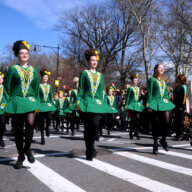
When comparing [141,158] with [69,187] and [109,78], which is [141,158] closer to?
[69,187]

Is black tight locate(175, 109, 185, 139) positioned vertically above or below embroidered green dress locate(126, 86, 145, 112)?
below

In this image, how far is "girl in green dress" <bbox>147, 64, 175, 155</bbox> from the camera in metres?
6.63

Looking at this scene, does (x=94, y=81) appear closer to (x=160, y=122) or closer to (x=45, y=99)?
(x=160, y=122)

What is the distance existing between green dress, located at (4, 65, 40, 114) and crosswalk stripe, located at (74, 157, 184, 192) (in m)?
1.51

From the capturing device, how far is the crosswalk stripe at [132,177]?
3986 millimetres

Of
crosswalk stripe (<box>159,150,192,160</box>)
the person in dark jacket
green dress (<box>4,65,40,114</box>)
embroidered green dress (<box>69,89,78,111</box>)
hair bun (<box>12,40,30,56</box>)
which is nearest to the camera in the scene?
green dress (<box>4,65,40,114</box>)

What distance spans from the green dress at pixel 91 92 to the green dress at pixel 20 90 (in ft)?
3.30

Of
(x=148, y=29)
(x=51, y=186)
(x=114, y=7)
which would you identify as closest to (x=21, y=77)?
(x=51, y=186)

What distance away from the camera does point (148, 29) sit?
24375mm

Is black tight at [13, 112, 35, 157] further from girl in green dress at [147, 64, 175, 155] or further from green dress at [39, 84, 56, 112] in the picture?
green dress at [39, 84, 56, 112]

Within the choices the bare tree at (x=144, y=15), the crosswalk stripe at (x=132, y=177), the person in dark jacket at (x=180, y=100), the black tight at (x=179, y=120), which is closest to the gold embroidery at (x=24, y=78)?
the crosswalk stripe at (x=132, y=177)

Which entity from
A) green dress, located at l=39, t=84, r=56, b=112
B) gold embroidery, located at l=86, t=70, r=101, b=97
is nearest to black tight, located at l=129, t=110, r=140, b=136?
green dress, located at l=39, t=84, r=56, b=112

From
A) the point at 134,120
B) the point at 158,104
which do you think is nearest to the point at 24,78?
the point at 158,104

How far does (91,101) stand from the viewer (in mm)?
5758
